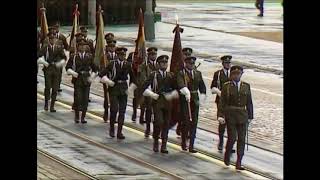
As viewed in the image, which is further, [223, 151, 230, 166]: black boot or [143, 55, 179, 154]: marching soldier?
[143, 55, 179, 154]: marching soldier

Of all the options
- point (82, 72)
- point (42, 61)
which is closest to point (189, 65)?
point (82, 72)

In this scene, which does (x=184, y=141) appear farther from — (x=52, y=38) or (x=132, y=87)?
(x=52, y=38)

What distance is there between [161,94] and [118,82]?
1.59m

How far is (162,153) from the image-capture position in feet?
42.2

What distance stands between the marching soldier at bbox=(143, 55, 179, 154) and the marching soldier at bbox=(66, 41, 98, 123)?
2998mm

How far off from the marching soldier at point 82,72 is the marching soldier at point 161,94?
2998 millimetres

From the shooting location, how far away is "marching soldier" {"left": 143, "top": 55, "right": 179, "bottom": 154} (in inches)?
503

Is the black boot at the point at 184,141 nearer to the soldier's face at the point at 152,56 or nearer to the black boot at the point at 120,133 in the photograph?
the black boot at the point at 120,133

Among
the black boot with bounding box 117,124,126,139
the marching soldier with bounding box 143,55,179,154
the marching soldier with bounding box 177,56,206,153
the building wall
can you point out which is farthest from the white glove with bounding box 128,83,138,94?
the building wall

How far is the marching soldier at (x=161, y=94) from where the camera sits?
41.9 ft

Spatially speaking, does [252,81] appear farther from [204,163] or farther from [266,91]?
[204,163]

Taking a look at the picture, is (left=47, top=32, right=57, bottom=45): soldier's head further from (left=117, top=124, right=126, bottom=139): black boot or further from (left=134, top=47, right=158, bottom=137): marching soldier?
(left=117, top=124, right=126, bottom=139): black boot

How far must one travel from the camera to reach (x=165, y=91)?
12.8 m

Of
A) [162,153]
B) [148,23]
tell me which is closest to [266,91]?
[162,153]
